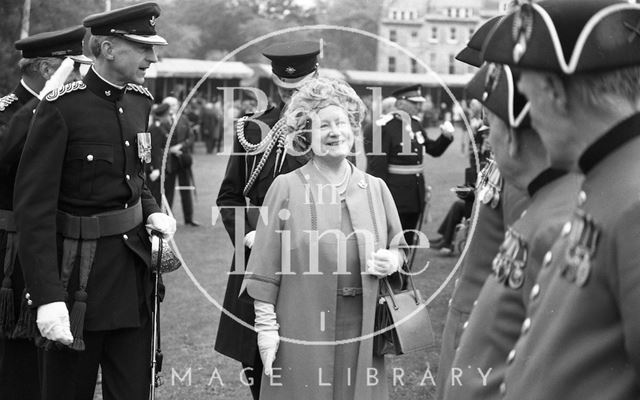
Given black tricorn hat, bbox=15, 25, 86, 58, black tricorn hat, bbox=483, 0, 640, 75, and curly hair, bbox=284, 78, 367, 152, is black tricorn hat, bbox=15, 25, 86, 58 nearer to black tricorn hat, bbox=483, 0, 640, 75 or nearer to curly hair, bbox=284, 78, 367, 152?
curly hair, bbox=284, 78, 367, 152

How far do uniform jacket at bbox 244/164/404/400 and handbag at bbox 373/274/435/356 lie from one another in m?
0.04

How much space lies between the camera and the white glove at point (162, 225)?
457cm

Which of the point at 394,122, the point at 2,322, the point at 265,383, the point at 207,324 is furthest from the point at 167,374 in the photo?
the point at 394,122

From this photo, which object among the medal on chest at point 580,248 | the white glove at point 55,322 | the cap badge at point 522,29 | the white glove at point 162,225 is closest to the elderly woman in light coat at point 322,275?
the white glove at point 162,225

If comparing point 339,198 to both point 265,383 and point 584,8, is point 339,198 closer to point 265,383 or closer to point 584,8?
point 265,383

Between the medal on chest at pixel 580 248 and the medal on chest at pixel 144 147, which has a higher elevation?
the medal on chest at pixel 580 248

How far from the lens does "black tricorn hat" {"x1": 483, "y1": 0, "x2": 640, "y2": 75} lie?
1.84 m

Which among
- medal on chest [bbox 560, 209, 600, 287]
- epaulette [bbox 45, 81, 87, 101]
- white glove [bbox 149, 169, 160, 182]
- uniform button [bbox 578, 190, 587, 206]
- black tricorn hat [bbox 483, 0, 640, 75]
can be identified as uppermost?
black tricorn hat [bbox 483, 0, 640, 75]

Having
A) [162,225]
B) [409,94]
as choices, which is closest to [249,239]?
[162,225]

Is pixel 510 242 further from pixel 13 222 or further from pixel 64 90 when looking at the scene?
pixel 13 222

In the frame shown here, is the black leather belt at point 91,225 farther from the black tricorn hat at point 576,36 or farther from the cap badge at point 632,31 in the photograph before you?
the cap badge at point 632,31

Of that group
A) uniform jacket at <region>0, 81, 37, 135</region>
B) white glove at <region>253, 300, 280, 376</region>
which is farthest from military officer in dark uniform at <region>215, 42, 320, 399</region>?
uniform jacket at <region>0, 81, 37, 135</region>

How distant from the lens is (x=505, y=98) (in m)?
2.50

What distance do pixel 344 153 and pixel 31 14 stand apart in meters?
5.23
